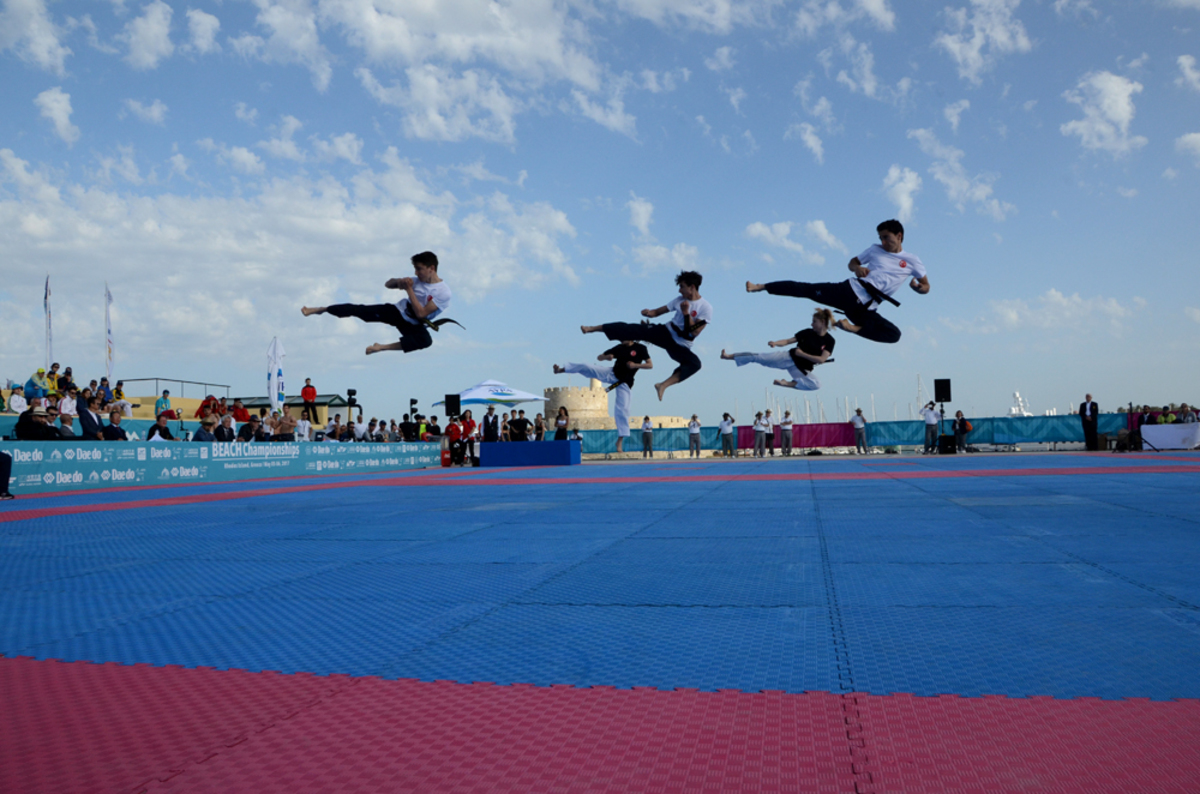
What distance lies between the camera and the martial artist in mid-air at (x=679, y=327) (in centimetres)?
926

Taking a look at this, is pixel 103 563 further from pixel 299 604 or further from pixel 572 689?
pixel 572 689

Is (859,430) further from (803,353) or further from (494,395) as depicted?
(803,353)

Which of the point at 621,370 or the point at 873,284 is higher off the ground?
the point at 873,284

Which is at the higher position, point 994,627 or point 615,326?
point 615,326

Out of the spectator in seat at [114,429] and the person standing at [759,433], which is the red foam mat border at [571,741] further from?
the person standing at [759,433]

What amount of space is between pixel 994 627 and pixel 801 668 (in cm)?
110

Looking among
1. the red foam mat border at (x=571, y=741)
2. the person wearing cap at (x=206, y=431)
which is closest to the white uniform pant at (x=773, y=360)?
the red foam mat border at (x=571, y=741)

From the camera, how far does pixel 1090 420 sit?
26484mm

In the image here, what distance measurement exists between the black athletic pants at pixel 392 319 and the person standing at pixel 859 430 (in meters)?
24.3

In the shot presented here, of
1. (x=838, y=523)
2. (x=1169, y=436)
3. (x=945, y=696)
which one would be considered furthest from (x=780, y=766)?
(x=1169, y=436)

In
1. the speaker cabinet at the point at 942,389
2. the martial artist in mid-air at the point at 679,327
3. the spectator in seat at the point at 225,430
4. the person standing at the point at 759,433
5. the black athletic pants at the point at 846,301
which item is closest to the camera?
the black athletic pants at the point at 846,301

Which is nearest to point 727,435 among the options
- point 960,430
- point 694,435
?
point 694,435

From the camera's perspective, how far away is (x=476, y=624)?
3684 mm

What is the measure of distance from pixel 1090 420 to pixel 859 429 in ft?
25.6
